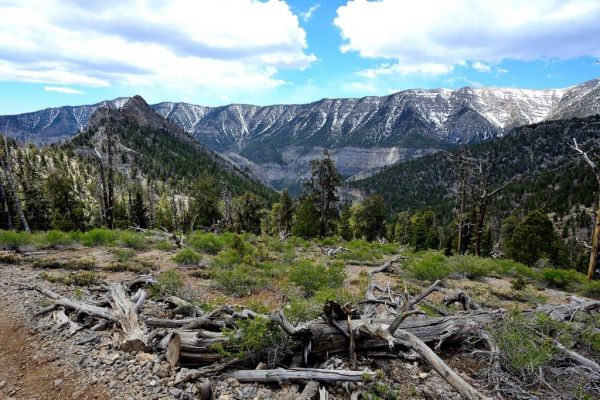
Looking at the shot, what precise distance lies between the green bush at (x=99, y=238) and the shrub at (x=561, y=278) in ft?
82.0

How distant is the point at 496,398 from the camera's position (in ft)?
17.3

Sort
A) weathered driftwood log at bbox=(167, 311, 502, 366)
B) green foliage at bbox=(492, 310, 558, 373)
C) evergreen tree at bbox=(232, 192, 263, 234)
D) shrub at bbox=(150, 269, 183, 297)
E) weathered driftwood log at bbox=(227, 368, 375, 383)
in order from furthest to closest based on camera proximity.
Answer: evergreen tree at bbox=(232, 192, 263, 234), shrub at bbox=(150, 269, 183, 297), weathered driftwood log at bbox=(167, 311, 502, 366), green foliage at bbox=(492, 310, 558, 373), weathered driftwood log at bbox=(227, 368, 375, 383)

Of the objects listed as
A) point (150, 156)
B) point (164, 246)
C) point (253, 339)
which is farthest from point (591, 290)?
point (150, 156)

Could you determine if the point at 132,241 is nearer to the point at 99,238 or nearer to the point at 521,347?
the point at 99,238

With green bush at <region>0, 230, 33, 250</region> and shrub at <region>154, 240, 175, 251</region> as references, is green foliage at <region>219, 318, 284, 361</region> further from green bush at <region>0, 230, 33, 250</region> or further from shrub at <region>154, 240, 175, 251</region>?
green bush at <region>0, 230, 33, 250</region>

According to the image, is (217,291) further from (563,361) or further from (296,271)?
(563,361)

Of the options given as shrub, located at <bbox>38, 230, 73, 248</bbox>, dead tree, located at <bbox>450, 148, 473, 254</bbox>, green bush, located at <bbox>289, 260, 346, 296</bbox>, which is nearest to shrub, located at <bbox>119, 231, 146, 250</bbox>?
shrub, located at <bbox>38, 230, 73, 248</bbox>

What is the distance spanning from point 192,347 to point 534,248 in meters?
41.8

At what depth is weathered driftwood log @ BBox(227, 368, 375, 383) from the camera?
5.29 m

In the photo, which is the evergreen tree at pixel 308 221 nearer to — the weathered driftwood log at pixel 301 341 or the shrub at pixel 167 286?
the shrub at pixel 167 286

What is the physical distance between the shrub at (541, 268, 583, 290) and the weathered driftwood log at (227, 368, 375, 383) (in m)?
17.8

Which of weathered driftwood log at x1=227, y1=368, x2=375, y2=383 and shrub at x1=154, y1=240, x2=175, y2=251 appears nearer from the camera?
weathered driftwood log at x1=227, y1=368, x2=375, y2=383

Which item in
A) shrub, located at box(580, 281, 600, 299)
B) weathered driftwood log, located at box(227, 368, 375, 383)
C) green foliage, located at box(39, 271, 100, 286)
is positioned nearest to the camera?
weathered driftwood log, located at box(227, 368, 375, 383)

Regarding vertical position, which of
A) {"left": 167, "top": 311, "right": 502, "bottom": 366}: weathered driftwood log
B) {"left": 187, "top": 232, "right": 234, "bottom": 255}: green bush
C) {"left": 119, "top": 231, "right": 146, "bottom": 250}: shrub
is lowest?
{"left": 187, "top": 232, "right": 234, "bottom": 255}: green bush
